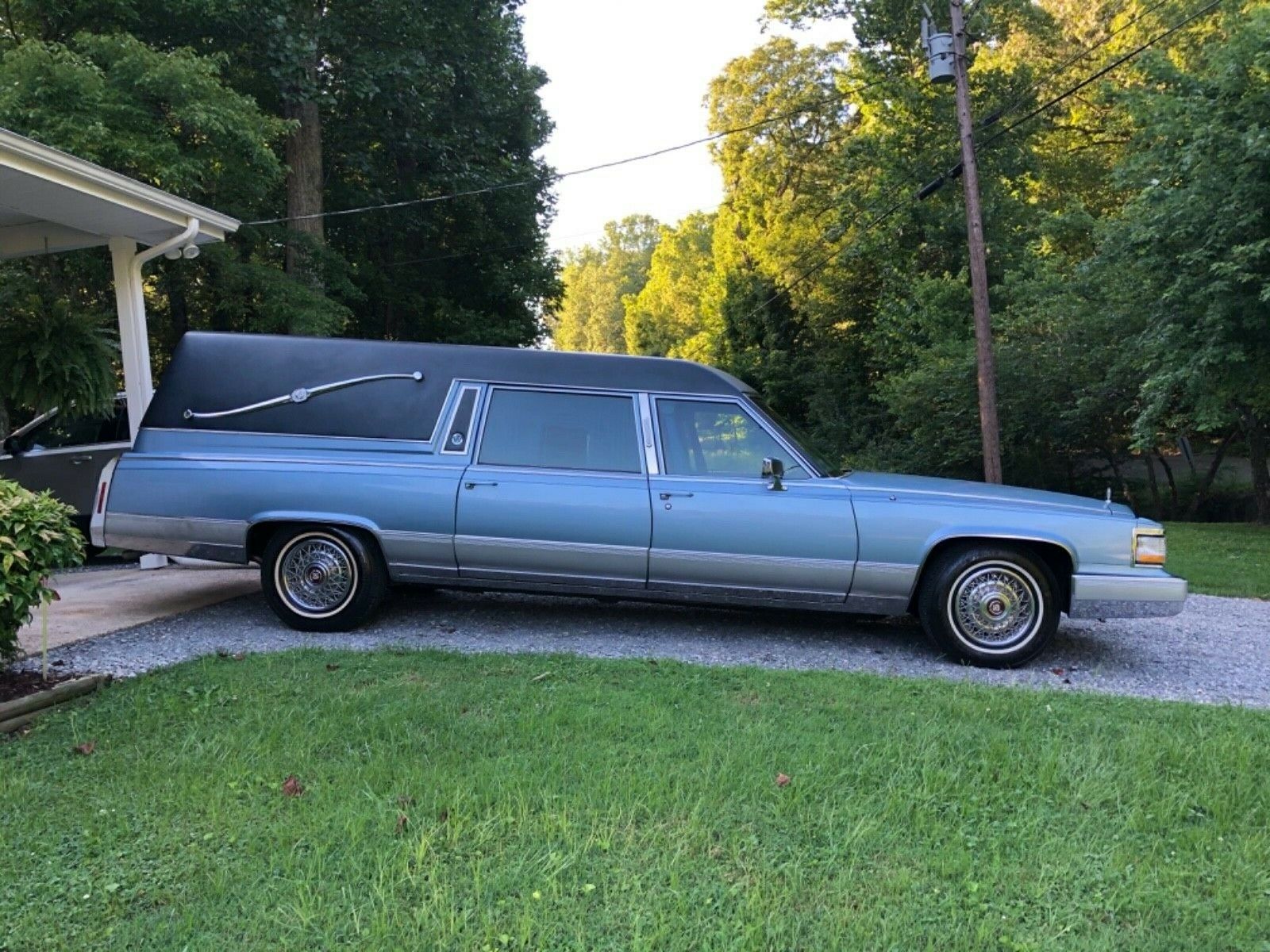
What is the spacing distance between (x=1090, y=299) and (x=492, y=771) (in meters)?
18.8

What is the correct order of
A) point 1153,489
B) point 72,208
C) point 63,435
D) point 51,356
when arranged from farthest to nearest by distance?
1. point 1153,489
2. point 63,435
3. point 51,356
4. point 72,208

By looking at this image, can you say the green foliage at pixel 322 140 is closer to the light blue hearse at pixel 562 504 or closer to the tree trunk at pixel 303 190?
the tree trunk at pixel 303 190

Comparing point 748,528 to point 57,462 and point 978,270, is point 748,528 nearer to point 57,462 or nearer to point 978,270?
point 57,462

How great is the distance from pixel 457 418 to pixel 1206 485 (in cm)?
2147

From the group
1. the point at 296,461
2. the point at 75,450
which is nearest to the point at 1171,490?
the point at 296,461

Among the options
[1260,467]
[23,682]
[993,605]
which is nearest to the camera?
[23,682]

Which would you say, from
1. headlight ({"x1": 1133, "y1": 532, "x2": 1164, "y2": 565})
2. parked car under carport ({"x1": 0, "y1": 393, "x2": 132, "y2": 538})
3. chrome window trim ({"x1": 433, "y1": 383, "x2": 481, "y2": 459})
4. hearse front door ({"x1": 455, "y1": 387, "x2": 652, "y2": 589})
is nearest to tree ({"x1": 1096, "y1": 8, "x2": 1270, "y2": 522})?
headlight ({"x1": 1133, "y1": 532, "x2": 1164, "y2": 565})

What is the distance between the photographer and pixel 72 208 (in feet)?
23.7

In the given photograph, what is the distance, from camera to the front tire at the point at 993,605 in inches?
203

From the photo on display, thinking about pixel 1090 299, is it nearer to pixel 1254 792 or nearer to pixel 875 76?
pixel 875 76

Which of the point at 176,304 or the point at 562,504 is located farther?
the point at 176,304

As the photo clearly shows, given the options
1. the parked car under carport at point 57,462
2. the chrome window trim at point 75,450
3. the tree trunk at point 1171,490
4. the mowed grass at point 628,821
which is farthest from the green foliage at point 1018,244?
the parked car under carport at point 57,462

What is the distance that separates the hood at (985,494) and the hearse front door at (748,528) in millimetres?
282

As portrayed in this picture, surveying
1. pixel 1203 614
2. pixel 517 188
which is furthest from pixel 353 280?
pixel 1203 614
